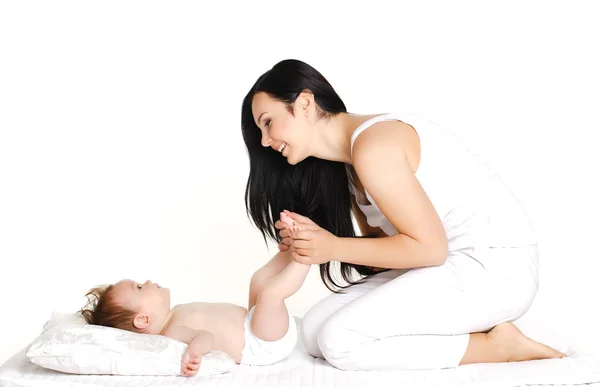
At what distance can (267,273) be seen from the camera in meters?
2.76

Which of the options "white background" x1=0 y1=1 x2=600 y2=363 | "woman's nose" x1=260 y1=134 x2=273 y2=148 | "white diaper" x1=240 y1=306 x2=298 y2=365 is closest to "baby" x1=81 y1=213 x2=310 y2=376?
"white diaper" x1=240 y1=306 x2=298 y2=365

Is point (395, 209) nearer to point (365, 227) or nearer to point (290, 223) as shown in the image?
point (290, 223)

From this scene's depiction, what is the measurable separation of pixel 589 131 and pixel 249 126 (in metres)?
2.52

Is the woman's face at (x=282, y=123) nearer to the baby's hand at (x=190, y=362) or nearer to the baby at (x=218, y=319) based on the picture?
the baby at (x=218, y=319)

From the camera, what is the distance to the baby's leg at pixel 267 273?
108 inches

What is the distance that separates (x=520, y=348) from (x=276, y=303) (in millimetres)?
774

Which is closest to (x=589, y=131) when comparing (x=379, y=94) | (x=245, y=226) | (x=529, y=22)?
(x=529, y=22)

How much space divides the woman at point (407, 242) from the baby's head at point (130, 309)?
38cm

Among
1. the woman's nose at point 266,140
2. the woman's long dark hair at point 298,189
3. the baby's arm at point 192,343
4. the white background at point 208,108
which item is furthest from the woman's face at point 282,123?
the white background at point 208,108

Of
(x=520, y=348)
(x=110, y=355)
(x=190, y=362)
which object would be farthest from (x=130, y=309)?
(x=520, y=348)

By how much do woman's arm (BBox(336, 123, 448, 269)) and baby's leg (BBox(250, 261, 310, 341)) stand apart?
16 cm

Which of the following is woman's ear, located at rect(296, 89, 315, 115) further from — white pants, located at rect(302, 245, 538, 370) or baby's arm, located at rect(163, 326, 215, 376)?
baby's arm, located at rect(163, 326, 215, 376)

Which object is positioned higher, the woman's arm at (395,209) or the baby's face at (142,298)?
the woman's arm at (395,209)

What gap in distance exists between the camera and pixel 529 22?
170 inches
